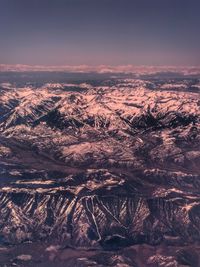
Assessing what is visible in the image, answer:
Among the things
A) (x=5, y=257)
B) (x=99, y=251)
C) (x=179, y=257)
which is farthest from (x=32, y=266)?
(x=179, y=257)

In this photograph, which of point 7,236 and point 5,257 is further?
point 7,236

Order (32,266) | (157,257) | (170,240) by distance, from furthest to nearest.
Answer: (170,240) < (157,257) < (32,266)

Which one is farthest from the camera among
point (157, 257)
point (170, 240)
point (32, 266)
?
point (170, 240)

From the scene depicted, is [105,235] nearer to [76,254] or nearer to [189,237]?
[76,254]

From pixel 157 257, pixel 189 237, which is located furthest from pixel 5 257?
pixel 189 237

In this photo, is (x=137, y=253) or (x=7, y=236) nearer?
(x=137, y=253)

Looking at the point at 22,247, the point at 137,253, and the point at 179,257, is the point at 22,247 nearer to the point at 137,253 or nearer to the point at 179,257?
the point at 137,253

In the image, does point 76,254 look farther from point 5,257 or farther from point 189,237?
point 189,237

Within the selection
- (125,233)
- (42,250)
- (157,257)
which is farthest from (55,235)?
(157,257)
